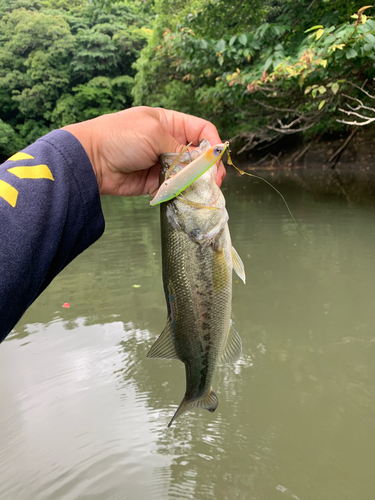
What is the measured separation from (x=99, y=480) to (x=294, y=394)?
1.66 meters

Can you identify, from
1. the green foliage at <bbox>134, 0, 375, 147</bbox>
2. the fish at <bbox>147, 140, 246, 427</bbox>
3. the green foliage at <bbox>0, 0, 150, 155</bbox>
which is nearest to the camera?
the fish at <bbox>147, 140, 246, 427</bbox>

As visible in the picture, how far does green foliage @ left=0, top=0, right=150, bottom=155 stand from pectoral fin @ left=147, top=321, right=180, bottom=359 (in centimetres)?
3315

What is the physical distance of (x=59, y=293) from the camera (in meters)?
5.96

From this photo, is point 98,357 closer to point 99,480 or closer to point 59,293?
point 99,480

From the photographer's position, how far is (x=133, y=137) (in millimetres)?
1949

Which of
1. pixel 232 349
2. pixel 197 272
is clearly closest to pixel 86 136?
pixel 197 272

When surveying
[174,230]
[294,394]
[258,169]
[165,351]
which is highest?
[174,230]

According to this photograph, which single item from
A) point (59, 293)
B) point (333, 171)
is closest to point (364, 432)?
point (59, 293)

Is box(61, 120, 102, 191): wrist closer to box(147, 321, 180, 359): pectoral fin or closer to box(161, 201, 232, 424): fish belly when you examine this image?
box(161, 201, 232, 424): fish belly

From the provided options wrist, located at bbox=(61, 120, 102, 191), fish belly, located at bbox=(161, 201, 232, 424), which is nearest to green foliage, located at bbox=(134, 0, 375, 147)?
wrist, located at bbox=(61, 120, 102, 191)

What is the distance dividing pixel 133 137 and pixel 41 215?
66cm

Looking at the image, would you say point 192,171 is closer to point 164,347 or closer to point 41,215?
point 41,215

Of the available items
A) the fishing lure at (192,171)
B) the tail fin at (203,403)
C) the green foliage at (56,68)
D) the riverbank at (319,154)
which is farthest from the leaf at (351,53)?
the green foliage at (56,68)

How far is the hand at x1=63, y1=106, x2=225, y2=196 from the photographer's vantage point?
1935mm
